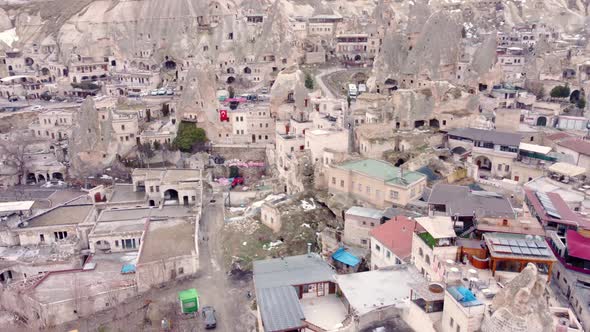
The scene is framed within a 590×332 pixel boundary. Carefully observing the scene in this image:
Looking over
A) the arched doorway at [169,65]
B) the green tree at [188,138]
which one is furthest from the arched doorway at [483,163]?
the arched doorway at [169,65]

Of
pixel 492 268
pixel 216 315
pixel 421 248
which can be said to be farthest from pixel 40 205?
pixel 492 268

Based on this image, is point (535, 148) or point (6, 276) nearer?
point (6, 276)

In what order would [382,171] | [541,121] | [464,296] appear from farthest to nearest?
[541,121] < [382,171] < [464,296]

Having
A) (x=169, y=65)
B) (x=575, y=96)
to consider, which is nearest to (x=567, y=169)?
(x=575, y=96)

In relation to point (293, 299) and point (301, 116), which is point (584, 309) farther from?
point (301, 116)

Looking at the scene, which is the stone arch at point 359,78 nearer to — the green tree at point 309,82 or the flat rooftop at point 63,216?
the green tree at point 309,82

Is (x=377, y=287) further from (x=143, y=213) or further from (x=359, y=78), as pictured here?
(x=359, y=78)

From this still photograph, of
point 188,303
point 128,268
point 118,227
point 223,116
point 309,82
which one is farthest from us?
point 309,82
